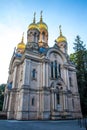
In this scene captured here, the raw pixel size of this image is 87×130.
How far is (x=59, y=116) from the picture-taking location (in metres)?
17.2

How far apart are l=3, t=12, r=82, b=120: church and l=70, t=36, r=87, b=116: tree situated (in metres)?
4.06

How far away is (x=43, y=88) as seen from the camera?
17688mm

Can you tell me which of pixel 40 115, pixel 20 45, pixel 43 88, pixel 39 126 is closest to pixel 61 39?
pixel 20 45

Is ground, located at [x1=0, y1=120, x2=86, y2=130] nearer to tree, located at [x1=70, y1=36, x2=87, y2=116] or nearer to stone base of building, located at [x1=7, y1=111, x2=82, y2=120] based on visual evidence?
stone base of building, located at [x1=7, y1=111, x2=82, y2=120]

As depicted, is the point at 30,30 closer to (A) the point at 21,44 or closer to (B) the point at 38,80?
(A) the point at 21,44

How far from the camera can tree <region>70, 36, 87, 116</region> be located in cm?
2472

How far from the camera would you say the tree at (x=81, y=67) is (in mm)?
24720

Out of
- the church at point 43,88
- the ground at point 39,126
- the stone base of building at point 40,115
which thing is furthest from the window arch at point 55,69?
the ground at point 39,126

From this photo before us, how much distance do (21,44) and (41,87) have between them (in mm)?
15265

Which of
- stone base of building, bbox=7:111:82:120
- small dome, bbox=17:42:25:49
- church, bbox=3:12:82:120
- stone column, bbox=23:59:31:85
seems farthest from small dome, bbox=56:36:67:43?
stone base of building, bbox=7:111:82:120

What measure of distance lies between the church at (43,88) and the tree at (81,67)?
4.06 metres

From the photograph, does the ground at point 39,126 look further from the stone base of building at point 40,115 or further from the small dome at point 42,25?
the small dome at point 42,25

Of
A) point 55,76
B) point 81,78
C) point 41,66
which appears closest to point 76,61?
point 81,78

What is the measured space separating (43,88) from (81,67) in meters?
13.7
